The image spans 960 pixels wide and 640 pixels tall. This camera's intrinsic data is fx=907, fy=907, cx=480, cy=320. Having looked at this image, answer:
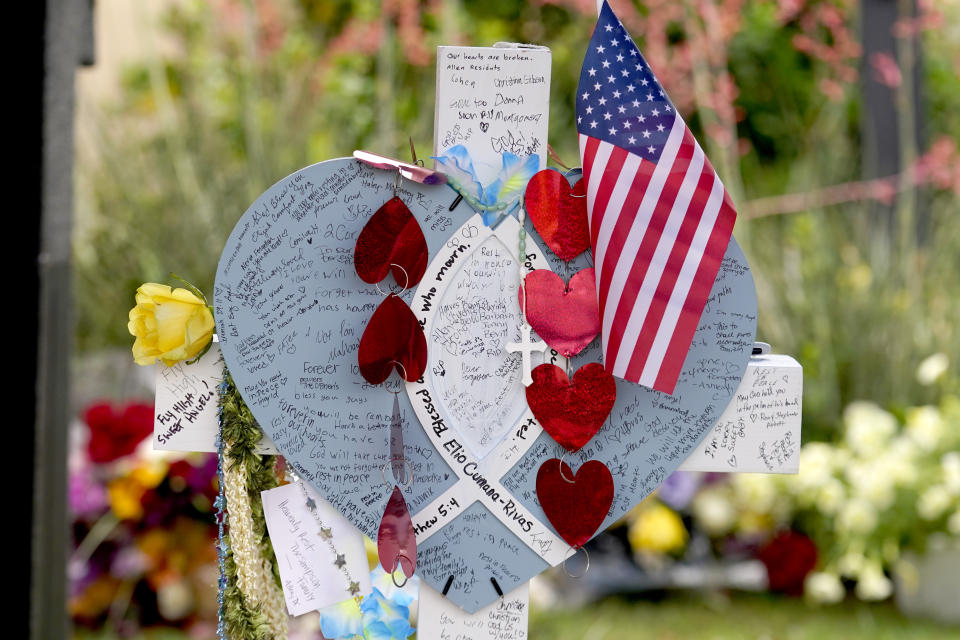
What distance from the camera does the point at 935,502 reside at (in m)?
2.72

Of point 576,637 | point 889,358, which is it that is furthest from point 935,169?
point 576,637

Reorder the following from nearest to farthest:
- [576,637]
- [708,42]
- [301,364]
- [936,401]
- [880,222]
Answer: [301,364], [576,637], [936,401], [880,222], [708,42]

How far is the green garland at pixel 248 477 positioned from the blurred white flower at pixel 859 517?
7.14 ft

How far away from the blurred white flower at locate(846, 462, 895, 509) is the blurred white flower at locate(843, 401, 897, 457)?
8 cm

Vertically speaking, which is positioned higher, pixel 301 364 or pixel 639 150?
pixel 639 150

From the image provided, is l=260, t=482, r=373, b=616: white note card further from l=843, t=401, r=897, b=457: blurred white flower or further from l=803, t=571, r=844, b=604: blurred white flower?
→ l=843, t=401, r=897, b=457: blurred white flower

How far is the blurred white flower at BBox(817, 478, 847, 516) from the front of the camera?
288 cm

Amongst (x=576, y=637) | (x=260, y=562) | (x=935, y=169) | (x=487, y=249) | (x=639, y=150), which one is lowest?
(x=576, y=637)

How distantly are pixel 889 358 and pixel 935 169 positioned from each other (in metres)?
0.78

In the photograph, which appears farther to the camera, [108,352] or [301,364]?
[108,352]

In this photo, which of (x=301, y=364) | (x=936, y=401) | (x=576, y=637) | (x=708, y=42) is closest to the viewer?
(x=301, y=364)

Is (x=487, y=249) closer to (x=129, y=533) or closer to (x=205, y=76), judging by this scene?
(x=129, y=533)

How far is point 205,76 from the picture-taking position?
4148 millimetres

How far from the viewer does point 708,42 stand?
3.96m
